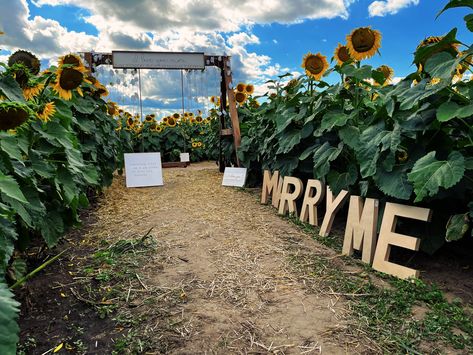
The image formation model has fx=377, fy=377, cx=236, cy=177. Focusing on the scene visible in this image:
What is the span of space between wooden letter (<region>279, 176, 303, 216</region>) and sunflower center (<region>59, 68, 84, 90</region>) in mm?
2146

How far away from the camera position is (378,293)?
2104 mm

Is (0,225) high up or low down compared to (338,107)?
down

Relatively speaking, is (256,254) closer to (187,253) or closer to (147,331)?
(187,253)

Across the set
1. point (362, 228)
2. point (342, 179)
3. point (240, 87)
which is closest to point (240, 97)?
point (240, 87)

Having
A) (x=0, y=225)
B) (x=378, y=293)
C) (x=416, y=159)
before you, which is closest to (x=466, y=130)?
(x=416, y=159)

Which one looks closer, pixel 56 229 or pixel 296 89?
pixel 56 229

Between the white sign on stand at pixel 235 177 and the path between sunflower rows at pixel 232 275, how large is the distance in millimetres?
1037

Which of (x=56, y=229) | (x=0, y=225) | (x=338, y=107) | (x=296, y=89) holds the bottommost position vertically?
(x=56, y=229)

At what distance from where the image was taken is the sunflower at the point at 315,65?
12.1ft

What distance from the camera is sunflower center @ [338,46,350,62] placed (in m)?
3.40

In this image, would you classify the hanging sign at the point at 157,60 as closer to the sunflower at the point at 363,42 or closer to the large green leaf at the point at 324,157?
the sunflower at the point at 363,42

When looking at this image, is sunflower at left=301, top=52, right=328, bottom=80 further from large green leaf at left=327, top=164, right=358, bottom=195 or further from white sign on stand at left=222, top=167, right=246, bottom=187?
white sign on stand at left=222, top=167, right=246, bottom=187

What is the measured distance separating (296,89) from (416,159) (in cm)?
202

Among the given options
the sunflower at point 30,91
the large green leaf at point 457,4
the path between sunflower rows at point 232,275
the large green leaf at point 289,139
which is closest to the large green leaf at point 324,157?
the large green leaf at point 289,139
